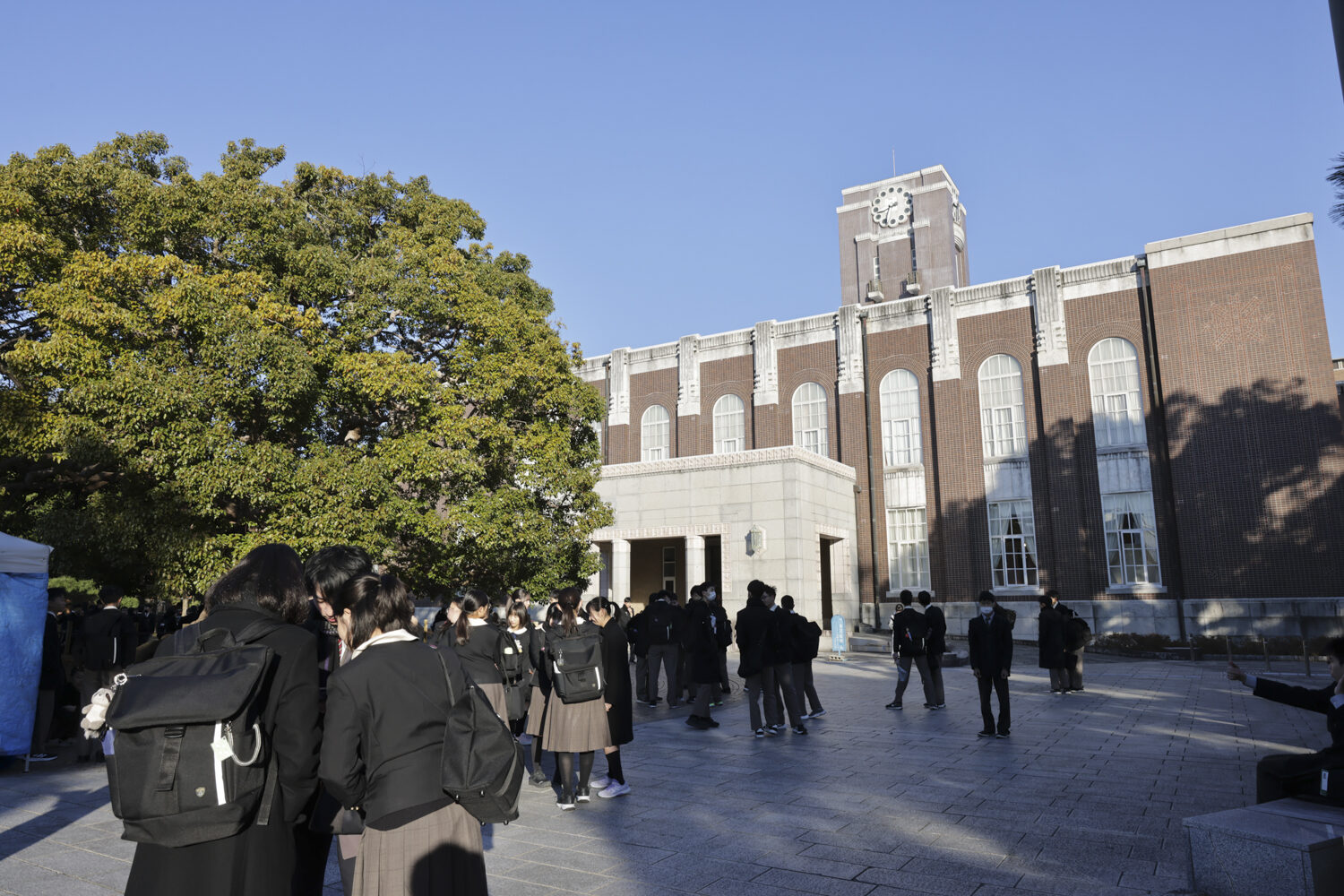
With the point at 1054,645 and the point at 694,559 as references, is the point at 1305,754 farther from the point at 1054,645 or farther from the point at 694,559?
the point at 694,559

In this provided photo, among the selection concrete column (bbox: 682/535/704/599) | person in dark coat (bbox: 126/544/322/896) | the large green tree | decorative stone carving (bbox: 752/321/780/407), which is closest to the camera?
person in dark coat (bbox: 126/544/322/896)

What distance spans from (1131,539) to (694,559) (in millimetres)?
14333

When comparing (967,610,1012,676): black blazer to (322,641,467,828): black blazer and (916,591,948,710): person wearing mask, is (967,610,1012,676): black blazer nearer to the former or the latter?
(916,591,948,710): person wearing mask

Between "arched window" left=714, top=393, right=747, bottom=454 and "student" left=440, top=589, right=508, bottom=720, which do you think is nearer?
"student" left=440, top=589, right=508, bottom=720

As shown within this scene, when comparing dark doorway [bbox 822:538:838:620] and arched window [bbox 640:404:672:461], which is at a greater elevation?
arched window [bbox 640:404:672:461]

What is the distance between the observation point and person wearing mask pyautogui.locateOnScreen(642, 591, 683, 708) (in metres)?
13.6

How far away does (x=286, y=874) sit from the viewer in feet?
9.29

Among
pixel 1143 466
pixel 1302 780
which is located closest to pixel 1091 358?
pixel 1143 466

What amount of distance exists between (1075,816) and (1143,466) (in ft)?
80.0

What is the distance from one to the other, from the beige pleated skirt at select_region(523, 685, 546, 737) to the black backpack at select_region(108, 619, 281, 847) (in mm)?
5871

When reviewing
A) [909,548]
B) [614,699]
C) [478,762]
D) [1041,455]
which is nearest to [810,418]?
[909,548]

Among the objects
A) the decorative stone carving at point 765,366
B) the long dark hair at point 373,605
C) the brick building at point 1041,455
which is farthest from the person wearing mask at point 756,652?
the decorative stone carving at point 765,366

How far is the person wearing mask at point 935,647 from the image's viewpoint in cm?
1238

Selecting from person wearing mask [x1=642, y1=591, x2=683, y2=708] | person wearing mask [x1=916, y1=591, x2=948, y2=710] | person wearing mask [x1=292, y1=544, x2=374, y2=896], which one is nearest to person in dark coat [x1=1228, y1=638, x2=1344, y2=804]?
person wearing mask [x1=292, y1=544, x2=374, y2=896]
